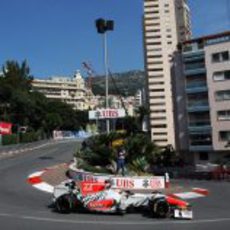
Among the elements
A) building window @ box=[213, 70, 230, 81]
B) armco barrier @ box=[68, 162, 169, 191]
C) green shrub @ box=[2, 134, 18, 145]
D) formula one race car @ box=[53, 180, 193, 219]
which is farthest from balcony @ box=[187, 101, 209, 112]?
formula one race car @ box=[53, 180, 193, 219]

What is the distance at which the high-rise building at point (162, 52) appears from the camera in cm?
12688

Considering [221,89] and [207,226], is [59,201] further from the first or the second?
[221,89]

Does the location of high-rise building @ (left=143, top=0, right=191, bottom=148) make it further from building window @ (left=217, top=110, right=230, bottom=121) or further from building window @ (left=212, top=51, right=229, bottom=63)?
building window @ (left=212, top=51, right=229, bottom=63)

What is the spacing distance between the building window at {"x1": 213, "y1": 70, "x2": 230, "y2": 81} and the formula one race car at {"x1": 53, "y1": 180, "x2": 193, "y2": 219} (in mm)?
50113

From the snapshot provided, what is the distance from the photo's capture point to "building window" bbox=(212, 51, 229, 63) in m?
64.8

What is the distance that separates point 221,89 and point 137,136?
37.7 metres

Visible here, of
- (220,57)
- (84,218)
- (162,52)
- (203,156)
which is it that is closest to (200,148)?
(203,156)

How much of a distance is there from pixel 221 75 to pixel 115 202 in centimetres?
5132

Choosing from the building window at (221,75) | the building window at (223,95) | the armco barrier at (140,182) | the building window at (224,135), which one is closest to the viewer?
the armco barrier at (140,182)

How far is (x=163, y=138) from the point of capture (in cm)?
12238

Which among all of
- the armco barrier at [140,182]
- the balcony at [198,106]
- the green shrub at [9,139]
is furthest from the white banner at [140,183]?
the green shrub at [9,139]

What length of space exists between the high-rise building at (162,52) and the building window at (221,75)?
4874 cm

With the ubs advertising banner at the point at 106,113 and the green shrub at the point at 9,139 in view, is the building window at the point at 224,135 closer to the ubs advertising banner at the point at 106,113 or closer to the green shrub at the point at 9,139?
the green shrub at the point at 9,139

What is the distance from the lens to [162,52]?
139750mm
